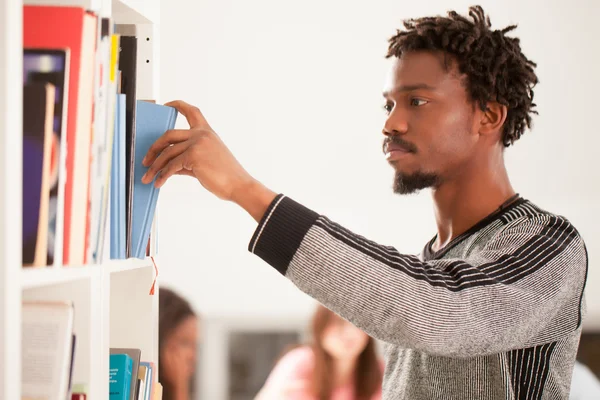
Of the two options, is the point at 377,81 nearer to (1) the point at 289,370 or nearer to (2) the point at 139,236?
(1) the point at 289,370

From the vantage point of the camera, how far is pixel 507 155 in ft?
10.2

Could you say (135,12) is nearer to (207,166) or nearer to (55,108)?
(207,166)

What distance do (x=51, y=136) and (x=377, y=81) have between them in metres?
2.60

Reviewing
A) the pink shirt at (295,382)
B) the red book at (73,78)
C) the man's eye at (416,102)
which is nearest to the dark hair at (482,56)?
the man's eye at (416,102)

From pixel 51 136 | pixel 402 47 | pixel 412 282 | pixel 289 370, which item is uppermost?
pixel 402 47

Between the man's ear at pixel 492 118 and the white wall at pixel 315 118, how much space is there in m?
1.71

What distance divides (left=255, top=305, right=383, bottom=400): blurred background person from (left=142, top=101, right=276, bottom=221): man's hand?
83.2 inches

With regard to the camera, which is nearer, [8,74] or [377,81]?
[8,74]

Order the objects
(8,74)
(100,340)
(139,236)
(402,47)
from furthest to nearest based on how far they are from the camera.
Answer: (402,47), (139,236), (100,340), (8,74)

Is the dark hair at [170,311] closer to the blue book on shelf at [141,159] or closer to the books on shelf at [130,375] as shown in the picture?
the books on shelf at [130,375]

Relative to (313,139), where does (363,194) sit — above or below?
below

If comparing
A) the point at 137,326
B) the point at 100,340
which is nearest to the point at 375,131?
the point at 137,326

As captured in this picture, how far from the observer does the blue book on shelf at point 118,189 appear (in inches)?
32.9

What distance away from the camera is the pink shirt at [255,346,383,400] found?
2955 millimetres
